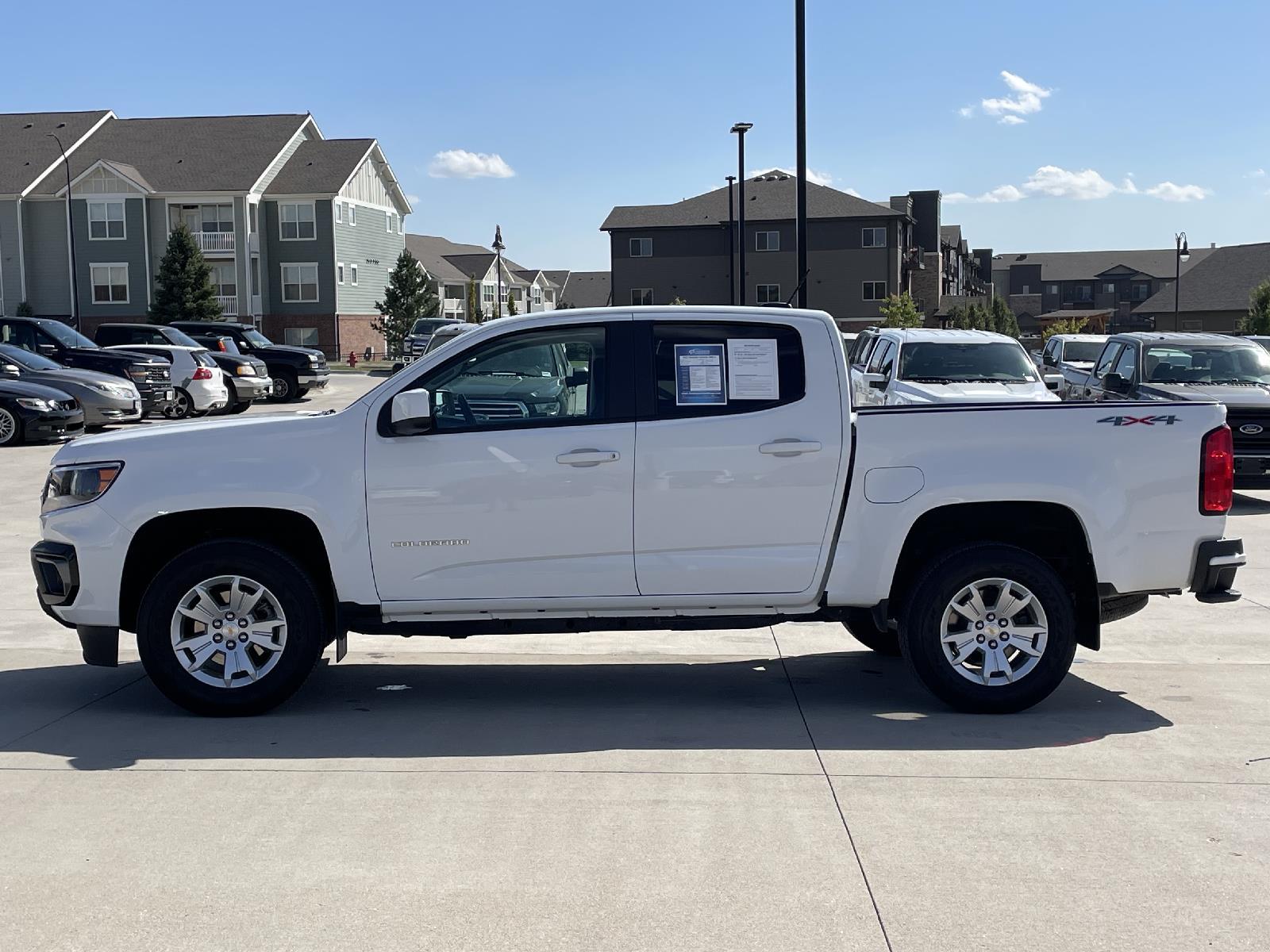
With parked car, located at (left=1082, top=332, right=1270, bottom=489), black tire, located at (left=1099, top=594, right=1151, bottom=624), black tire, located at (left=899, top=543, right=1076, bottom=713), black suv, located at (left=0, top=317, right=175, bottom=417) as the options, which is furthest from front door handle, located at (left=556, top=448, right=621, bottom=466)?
black suv, located at (left=0, top=317, right=175, bottom=417)

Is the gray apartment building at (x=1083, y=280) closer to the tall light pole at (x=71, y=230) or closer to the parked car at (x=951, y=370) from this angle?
the tall light pole at (x=71, y=230)

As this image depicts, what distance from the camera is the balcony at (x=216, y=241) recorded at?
61500 millimetres

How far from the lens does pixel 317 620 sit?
250 inches

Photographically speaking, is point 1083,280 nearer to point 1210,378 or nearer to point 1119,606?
point 1210,378

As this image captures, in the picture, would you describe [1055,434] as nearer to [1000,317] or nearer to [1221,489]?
[1221,489]

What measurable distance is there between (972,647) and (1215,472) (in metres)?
1.43

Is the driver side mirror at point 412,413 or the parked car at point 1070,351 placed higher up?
the parked car at point 1070,351

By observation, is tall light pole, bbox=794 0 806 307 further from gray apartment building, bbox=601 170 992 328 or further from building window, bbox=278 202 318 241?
gray apartment building, bbox=601 170 992 328

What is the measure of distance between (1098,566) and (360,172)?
62.7 meters

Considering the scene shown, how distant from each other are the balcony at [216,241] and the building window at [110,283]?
3727 millimetres

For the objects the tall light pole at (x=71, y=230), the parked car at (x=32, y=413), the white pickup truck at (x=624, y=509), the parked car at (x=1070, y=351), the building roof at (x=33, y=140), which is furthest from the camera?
the building roof at (x=33, y=140)

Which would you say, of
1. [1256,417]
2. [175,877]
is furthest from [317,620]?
[1256,417]

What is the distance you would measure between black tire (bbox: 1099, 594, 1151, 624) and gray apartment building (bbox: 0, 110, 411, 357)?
192 feet

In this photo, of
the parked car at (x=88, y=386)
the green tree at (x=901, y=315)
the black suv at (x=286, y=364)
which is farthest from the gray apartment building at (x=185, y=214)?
the parked car at (x=88, y=386)
